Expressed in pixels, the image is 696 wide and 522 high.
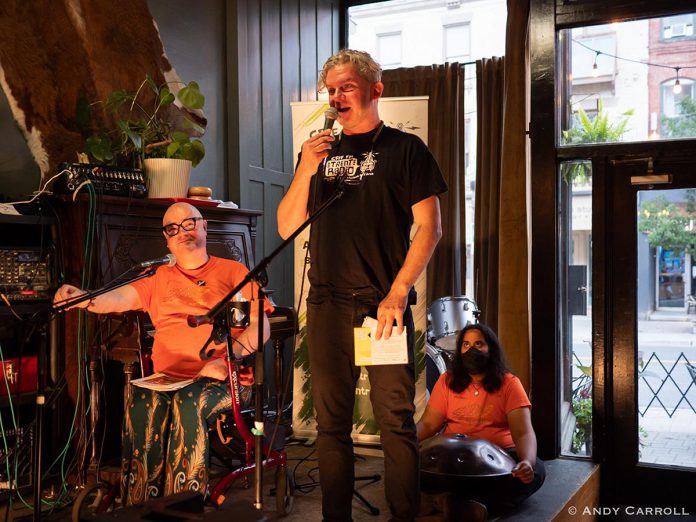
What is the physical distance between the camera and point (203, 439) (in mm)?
2807

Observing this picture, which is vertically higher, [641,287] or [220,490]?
[641,287]

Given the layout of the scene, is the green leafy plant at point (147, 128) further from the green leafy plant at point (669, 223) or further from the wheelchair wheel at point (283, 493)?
the green leafy plant at point (669, 223)

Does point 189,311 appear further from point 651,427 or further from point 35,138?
point 651,427

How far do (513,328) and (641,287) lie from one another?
0.73 metres

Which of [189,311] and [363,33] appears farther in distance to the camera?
[363,33]

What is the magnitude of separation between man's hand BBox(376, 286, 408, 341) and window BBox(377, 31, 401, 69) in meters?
4.66

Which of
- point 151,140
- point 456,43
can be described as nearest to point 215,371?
point 151,140

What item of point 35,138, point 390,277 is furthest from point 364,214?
point 35,138

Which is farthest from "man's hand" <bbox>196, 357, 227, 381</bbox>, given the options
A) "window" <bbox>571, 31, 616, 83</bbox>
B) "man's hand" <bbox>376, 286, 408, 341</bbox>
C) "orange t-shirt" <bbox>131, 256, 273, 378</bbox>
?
"window" <bbox>571, 31, 616, 83</bbox>

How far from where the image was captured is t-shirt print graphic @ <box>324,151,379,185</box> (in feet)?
7.63

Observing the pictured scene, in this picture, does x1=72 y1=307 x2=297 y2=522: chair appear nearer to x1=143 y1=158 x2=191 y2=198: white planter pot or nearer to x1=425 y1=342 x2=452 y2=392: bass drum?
x1=143 y1=158 x2=191 y2=198: white planter pot

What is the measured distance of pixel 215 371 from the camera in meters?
2.87

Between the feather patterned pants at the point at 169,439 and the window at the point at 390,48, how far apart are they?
14.1 feet

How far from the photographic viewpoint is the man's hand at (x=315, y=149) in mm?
2135
